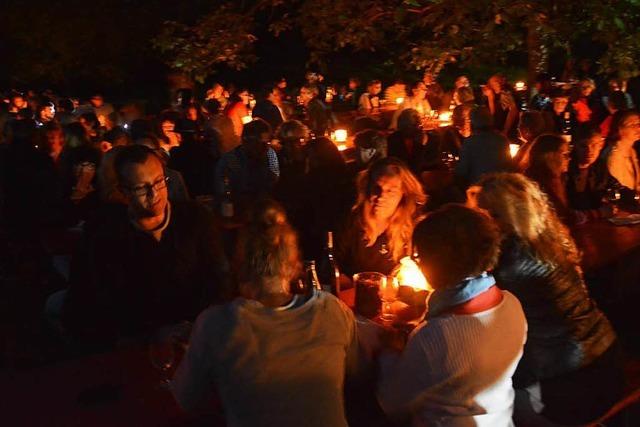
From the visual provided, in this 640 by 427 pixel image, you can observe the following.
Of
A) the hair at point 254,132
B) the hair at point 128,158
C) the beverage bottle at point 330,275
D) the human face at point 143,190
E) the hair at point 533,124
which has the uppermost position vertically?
the hair at point 128,158

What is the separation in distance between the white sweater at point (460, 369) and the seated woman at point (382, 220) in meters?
1.85

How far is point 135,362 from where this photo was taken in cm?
297

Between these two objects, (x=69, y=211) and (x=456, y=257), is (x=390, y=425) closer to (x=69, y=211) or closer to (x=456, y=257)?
(x=456, y=257)

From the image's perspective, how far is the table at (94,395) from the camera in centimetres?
256

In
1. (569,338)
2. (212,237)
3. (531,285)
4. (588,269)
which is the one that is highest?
(212,237)

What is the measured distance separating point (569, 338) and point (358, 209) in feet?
5.40

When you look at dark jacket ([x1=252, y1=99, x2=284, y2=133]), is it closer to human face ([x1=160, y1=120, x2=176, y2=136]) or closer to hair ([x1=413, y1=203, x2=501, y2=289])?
human face ([x1=160, y1=120, x2=176, y2=136])

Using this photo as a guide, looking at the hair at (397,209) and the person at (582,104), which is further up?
the hair at (397,209)

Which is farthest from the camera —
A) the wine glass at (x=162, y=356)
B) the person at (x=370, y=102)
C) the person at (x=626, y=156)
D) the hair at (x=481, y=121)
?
the person at (x=370, y=102)

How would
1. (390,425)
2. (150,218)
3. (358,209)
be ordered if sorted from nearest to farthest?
1. (390,425)
2. (150,218)
3. (358,209)

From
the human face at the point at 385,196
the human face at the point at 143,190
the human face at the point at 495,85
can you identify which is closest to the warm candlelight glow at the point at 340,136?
the human face at the point at 495,85

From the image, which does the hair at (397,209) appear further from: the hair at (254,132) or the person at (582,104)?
the person at (582,104)

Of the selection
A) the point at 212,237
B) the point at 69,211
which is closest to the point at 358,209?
the point at 212,237

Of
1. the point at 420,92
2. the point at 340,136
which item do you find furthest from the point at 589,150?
the point at 420,92
